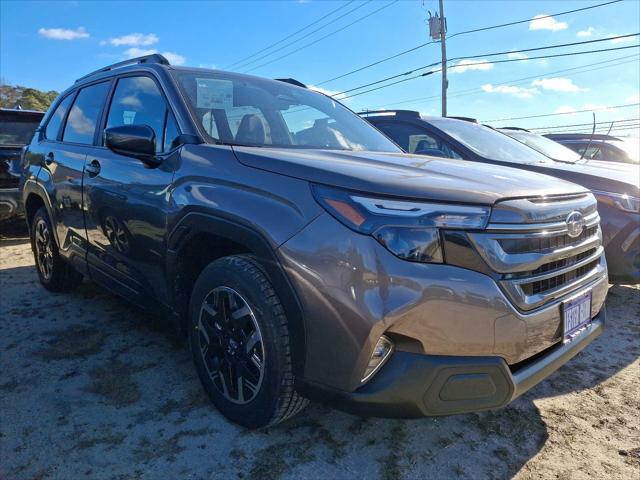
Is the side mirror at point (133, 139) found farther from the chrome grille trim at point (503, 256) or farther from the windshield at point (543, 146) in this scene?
the windshield at point (543, 146)

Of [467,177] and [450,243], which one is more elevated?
[467,177]

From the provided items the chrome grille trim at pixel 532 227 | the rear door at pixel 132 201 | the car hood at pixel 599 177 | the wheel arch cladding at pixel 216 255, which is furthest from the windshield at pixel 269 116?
the car hood at pixel 599 177

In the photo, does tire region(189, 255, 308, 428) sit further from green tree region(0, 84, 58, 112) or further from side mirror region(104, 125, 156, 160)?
green tree region(0, 84, 58, 112)

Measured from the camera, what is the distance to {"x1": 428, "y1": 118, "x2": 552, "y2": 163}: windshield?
4812 millimetres

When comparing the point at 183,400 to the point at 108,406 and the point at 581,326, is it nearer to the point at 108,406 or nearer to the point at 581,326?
the point at 108,406

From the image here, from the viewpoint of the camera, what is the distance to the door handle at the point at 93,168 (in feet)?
10.4

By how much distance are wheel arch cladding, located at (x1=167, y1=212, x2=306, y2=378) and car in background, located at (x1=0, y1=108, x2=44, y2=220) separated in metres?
4.76

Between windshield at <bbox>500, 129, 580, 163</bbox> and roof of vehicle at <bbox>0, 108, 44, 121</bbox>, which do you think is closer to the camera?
windshield at <bbox>500, 129, 580, 163</bbox>

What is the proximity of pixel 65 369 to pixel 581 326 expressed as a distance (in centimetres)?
281

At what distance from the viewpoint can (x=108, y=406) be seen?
251 centimetres

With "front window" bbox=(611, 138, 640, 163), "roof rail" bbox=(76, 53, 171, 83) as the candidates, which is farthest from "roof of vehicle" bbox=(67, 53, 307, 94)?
"front window" bbox=(611, 138, 640, 163)

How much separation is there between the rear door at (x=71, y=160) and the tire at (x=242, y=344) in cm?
160

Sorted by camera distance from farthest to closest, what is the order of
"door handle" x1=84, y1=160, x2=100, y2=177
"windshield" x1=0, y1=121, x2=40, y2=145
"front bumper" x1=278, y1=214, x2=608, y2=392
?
"windshield" x1=0, y1=121, x2=40, y2=145, "door handle" x1=84, y1=160, x2=100, y2=177, "front bumper" x1=278, y1=214, x2=608, y2=392

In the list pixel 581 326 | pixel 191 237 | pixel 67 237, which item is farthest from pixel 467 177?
pixel 67 237
